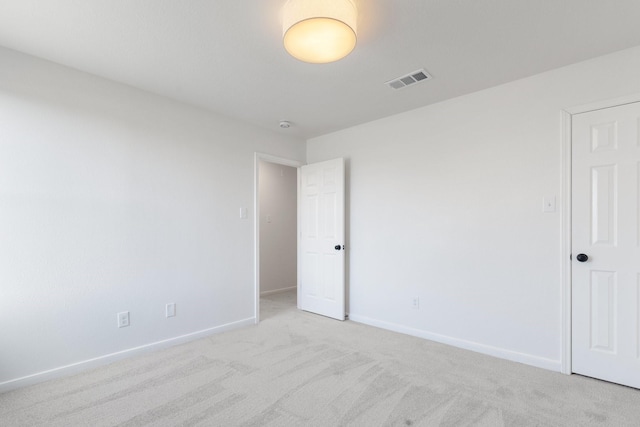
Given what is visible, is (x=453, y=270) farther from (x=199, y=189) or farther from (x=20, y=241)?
(x=20, y=241)

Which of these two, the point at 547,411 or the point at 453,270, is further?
the point at 453,270

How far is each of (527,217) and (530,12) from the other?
1.54 m

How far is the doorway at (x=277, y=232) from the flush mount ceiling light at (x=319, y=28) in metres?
3.38

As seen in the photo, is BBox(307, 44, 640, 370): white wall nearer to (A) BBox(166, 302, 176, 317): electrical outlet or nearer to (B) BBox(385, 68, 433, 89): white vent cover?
(B) BBox(385, 68, 433, 89): white vent cover

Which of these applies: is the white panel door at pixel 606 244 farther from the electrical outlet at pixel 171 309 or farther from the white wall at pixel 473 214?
the electrical outlet at pixel 171 309

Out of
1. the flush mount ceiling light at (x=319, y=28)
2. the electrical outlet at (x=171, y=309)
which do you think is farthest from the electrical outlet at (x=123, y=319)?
the flush mount ceiling light at (x=319, y=28)

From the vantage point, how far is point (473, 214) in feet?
9.68

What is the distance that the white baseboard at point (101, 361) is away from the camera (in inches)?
88.1

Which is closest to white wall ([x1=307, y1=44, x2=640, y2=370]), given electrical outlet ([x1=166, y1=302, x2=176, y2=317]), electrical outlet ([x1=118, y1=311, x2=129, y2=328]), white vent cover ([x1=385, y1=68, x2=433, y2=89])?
white vent cover ([x1=385, y1=68, x2=433, y2=89])

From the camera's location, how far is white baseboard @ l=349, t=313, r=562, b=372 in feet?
8.30

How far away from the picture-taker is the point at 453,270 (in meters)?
3.06

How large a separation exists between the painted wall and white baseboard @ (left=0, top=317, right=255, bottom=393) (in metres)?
1.98

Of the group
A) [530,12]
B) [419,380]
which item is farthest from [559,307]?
[530,12]

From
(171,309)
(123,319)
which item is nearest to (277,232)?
(171,309)
